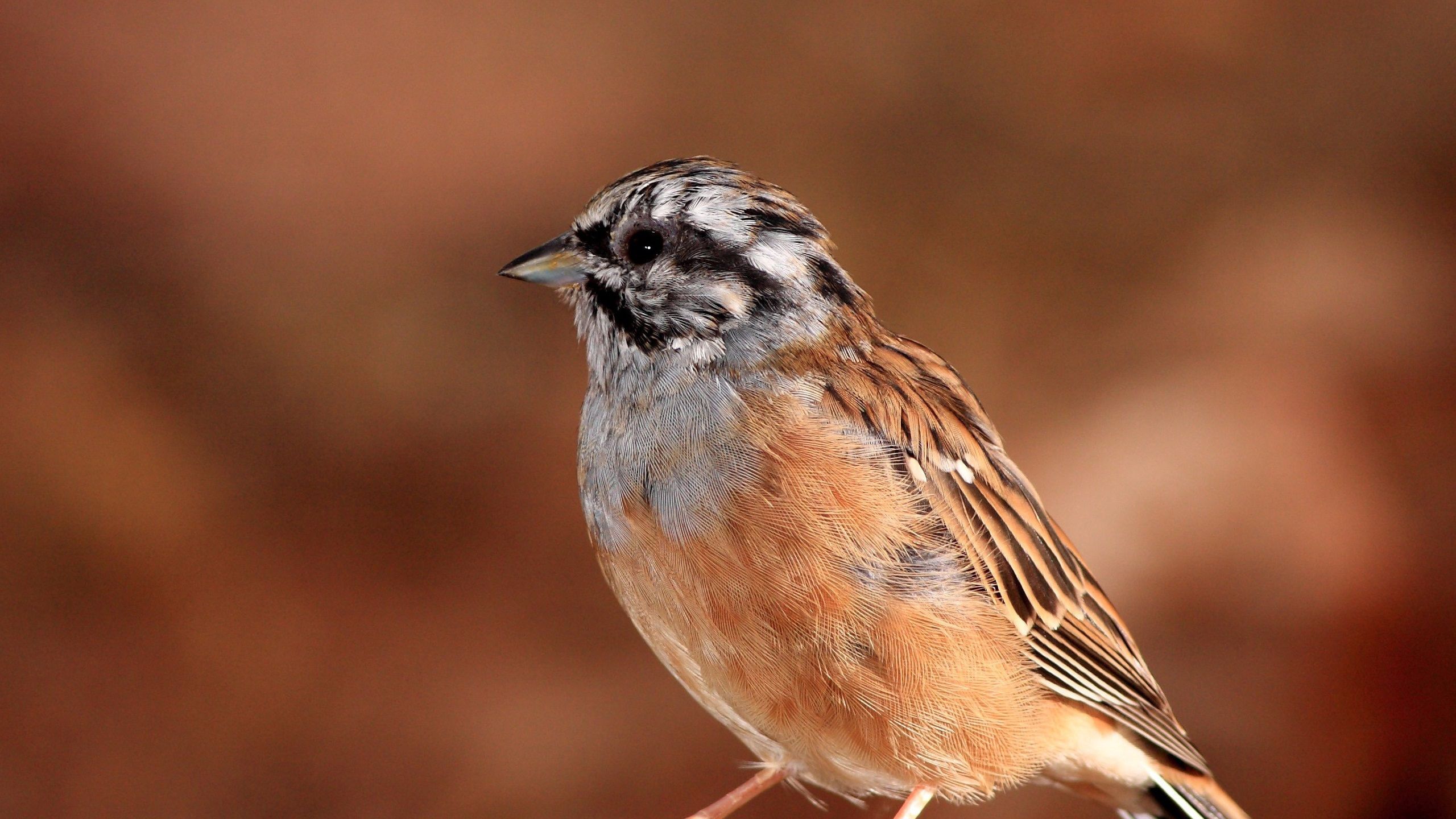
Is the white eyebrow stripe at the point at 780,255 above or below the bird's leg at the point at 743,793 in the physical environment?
above

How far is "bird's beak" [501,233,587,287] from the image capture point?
7.06 feet

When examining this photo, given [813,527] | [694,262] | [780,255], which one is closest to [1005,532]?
[813,527]

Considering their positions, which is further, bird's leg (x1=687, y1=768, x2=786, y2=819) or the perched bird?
bird's leg (x1=687, y1=768, x2=786, y2=819)

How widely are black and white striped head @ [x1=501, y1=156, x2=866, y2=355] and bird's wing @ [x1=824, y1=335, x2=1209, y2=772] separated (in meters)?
0.19

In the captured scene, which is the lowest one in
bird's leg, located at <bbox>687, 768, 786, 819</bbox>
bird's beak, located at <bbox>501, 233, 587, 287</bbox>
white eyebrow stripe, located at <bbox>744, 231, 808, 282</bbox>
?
bird's leg, located at <bbox>687, 768, 786, 819</bbox>

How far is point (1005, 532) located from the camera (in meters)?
2.20

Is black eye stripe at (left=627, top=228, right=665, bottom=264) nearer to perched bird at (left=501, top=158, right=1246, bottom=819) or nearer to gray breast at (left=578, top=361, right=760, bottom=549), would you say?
perched bird at (left=501, top=158, right=1246, bottom=819)

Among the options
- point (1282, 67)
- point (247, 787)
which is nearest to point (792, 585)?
point (247, 787)

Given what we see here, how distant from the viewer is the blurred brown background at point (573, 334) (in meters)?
4.46

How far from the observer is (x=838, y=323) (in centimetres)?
218

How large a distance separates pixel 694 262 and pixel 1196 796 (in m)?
1.62

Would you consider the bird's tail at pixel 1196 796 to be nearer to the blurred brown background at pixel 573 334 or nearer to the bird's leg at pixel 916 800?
the bird's leg at pixel 916 800

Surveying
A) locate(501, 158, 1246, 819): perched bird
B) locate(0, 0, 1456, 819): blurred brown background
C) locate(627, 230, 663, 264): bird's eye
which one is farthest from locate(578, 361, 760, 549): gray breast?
locate(0, 0, 1456, 819): blurred brown background

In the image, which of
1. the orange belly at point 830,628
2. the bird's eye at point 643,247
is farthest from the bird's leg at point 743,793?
the bird's eye at point 643,247
